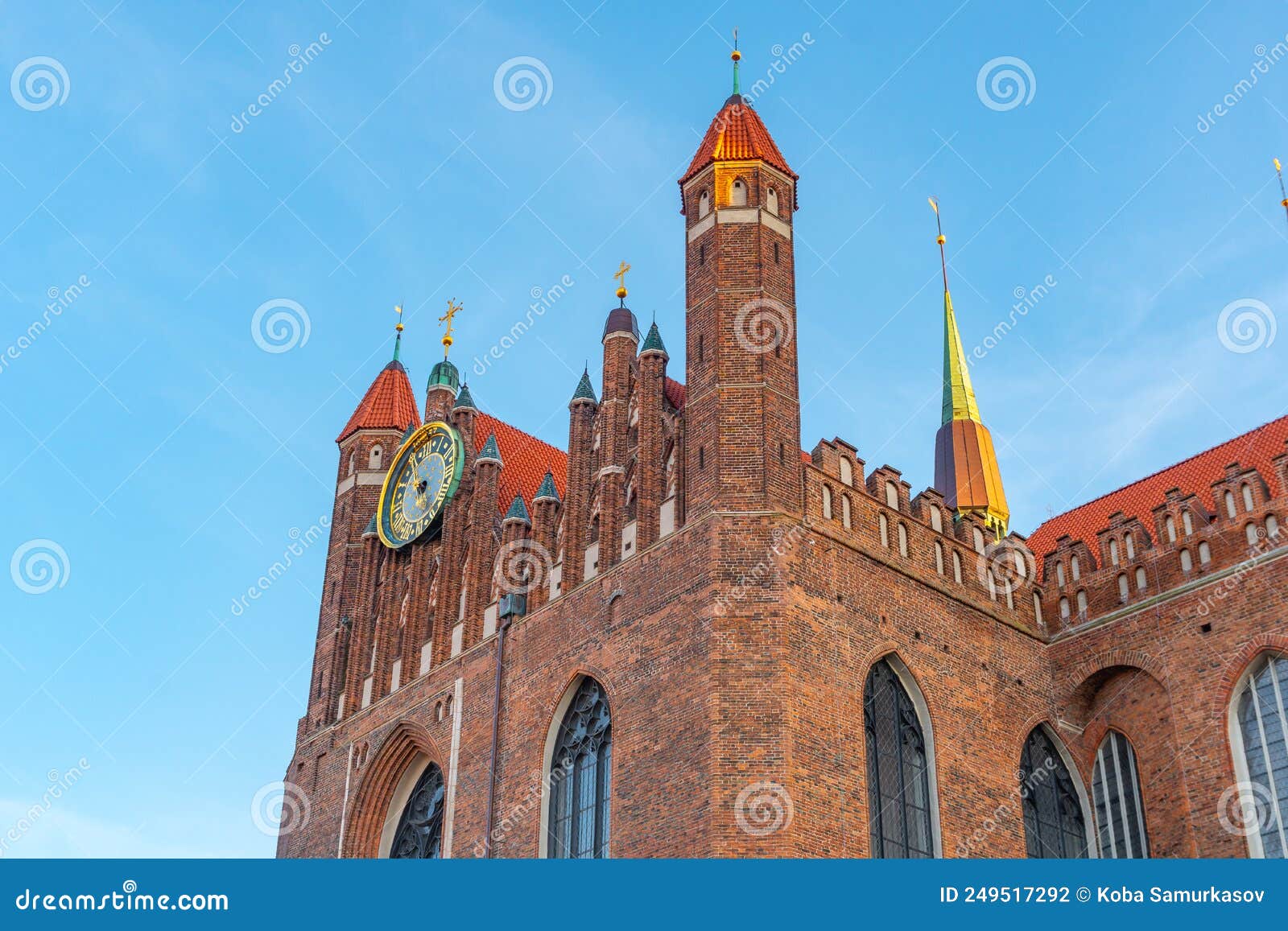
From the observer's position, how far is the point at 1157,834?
80.8 ft

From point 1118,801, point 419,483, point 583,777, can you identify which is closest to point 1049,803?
point 1118,801

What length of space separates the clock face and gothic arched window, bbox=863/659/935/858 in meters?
9.72

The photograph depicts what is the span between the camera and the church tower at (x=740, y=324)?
23125 millimetres

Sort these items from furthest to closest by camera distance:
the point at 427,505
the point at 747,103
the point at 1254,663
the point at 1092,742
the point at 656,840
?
the point at 427,505
the point at 747,103
the point at 1092,742
the point at 1254,663
the point at 656,840

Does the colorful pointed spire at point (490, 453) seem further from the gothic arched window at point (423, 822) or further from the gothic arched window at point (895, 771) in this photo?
the gothic arched window at point (895, 771)

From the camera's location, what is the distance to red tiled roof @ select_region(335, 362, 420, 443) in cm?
3344

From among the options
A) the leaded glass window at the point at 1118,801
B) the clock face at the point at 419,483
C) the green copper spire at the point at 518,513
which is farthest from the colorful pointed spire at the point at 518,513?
the leaded glass window at the point at 1118,801

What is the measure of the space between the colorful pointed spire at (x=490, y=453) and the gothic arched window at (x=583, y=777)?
5826 millimetres

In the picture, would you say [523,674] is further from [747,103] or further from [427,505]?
[747,103]

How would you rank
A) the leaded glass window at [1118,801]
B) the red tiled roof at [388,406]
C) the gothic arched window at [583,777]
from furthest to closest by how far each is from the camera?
the red tiled roof at [388,406]
the leaded glass window at [1118,801]
the gothic arched window at [583,777]

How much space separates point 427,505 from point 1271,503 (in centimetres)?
1501

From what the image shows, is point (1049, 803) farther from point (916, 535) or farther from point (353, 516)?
point (353, 516)

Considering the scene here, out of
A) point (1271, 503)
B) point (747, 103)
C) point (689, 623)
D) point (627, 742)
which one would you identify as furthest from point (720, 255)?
point (1271, 503)

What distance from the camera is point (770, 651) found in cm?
2147
